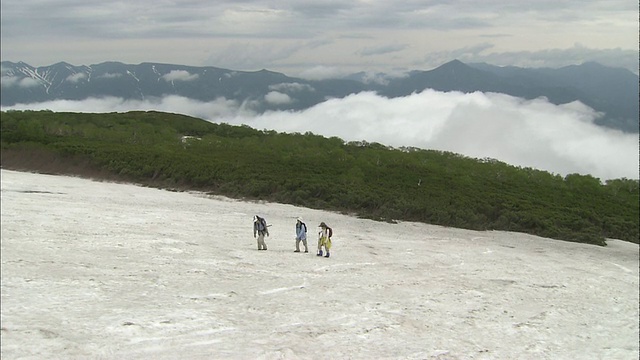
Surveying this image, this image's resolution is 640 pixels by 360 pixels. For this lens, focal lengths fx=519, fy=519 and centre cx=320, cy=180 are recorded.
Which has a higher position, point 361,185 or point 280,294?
point 361,185

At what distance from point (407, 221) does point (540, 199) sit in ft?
62.9

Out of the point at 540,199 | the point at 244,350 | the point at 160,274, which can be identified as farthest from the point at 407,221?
the point at 244,350

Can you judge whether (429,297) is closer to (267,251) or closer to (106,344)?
(267,251)

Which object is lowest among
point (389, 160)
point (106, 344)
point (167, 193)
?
point (106, 344)

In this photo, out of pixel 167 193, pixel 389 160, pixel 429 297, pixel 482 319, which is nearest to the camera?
pixel 482 319

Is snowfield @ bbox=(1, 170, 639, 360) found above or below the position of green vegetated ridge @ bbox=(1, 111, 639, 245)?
below

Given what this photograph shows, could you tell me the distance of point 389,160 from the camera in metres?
75.2

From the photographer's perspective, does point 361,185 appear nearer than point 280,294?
No

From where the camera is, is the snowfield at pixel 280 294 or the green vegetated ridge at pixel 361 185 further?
the green vegetated ridge at pixel 361 185

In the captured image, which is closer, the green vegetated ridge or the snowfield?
the snowfield

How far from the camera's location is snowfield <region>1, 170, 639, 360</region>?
47.7 ft

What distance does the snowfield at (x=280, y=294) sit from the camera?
14.5 metres

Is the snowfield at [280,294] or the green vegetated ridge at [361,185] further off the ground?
the green vegetated ridge at [361,185]

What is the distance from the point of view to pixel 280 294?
19.2 metres
